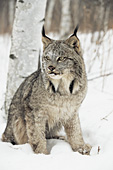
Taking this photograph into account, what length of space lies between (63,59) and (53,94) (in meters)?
0.42

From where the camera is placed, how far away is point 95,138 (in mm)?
3131

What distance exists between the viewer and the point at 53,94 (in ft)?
8.89

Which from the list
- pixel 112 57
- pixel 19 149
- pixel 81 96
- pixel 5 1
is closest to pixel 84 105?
pixel 81 96

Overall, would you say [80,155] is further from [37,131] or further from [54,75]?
[54,75]

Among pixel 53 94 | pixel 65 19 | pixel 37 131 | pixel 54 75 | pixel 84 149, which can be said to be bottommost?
pixel 84 149

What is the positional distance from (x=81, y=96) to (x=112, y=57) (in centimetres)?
410

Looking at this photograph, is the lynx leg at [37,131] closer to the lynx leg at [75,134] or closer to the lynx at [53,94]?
the lynx at [53,94]

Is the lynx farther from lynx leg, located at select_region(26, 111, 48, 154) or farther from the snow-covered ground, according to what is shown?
the snow-covered ground

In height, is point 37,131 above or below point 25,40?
below

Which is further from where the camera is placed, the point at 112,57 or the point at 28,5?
the point at 112,57

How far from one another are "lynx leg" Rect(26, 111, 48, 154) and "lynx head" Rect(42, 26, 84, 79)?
0.51 m

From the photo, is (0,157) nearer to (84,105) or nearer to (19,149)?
(19,149)

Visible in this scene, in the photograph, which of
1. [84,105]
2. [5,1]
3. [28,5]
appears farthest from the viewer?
[5,1]

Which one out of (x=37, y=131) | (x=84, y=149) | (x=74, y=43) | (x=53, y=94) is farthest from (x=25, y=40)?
(x=84, y=149)
